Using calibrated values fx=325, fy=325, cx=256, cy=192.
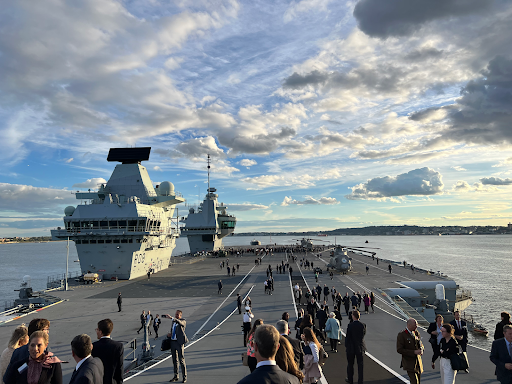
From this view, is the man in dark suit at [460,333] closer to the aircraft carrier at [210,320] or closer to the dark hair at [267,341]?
the aircraft carrier at [210,320]

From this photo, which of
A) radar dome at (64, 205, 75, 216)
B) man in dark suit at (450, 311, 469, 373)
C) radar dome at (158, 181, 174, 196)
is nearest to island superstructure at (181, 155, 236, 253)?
radar dome at (158, 181, 174, 196)

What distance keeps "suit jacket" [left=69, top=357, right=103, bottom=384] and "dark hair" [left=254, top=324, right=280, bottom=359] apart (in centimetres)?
243

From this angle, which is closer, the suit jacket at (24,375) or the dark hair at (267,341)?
the dark hair at (267,341)

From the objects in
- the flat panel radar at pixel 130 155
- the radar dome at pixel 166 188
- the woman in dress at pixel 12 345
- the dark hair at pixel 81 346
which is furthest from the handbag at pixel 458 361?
the radar dome at pixel 166 188

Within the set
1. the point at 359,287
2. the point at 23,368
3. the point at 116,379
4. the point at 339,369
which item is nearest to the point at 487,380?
the point at 339,369

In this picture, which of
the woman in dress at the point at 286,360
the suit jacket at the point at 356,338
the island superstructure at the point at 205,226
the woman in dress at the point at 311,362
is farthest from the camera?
the island superstructure at the point at 205,226

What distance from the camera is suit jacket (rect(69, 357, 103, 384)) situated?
407 cm

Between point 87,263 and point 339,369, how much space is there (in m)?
41.4

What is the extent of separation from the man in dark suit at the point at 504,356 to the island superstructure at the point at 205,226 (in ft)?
269

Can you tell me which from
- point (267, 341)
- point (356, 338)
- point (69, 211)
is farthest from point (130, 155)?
point (267, 341)

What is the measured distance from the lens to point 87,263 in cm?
4269

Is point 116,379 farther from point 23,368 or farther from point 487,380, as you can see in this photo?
point 487,380

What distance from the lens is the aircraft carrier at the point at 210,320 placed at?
369 inches

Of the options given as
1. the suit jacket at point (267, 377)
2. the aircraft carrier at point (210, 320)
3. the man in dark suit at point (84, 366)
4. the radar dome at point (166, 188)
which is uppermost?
the radar dome at point (166, 188)
